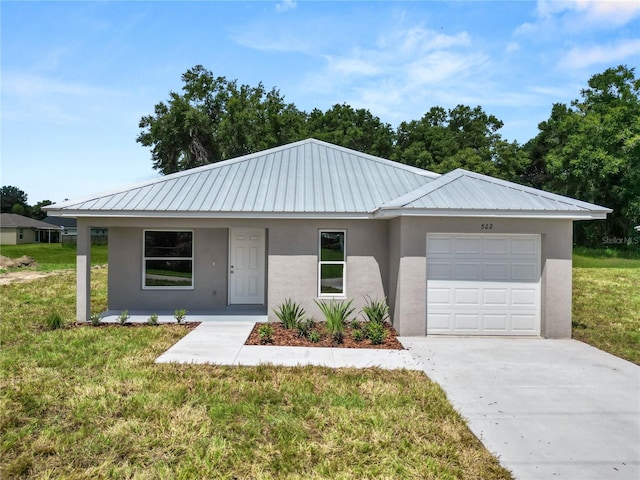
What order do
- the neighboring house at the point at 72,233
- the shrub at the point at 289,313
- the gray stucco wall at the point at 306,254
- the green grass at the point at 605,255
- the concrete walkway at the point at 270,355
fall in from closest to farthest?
the concrete walkway at the point at 270,355 < the shrub at the point at 289,313 < the gray stucco wall at the point at 306,254 < the green grass at the point at 605,255 < the neighboring house at the point at 72,233

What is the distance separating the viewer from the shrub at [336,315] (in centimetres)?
876

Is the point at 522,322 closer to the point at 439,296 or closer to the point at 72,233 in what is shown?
the point at 439,296

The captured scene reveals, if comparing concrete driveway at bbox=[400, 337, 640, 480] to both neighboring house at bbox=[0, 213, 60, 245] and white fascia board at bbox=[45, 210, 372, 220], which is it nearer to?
white fascia board at bbox=[45, 210, 372, 220]

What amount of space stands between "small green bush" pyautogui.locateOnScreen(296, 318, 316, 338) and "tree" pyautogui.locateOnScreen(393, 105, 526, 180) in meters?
24.8

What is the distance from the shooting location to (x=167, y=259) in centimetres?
1136

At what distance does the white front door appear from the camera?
38.4ft

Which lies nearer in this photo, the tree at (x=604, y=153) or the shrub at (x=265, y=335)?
the shrub at (x=265, y=335)

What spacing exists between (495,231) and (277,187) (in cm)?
580

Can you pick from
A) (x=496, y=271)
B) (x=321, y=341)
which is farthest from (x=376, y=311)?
(x=496, y=271)

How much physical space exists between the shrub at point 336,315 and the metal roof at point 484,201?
2.61 meters

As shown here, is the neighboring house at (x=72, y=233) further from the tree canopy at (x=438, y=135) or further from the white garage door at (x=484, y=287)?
the white garage door at (x=484, y=287)

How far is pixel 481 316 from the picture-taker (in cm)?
925

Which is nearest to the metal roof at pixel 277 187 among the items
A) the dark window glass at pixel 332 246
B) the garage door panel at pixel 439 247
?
the dark window glass at pixel 332 246

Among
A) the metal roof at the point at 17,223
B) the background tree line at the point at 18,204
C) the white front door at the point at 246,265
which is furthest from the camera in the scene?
the background tree line at the point at 18,204
